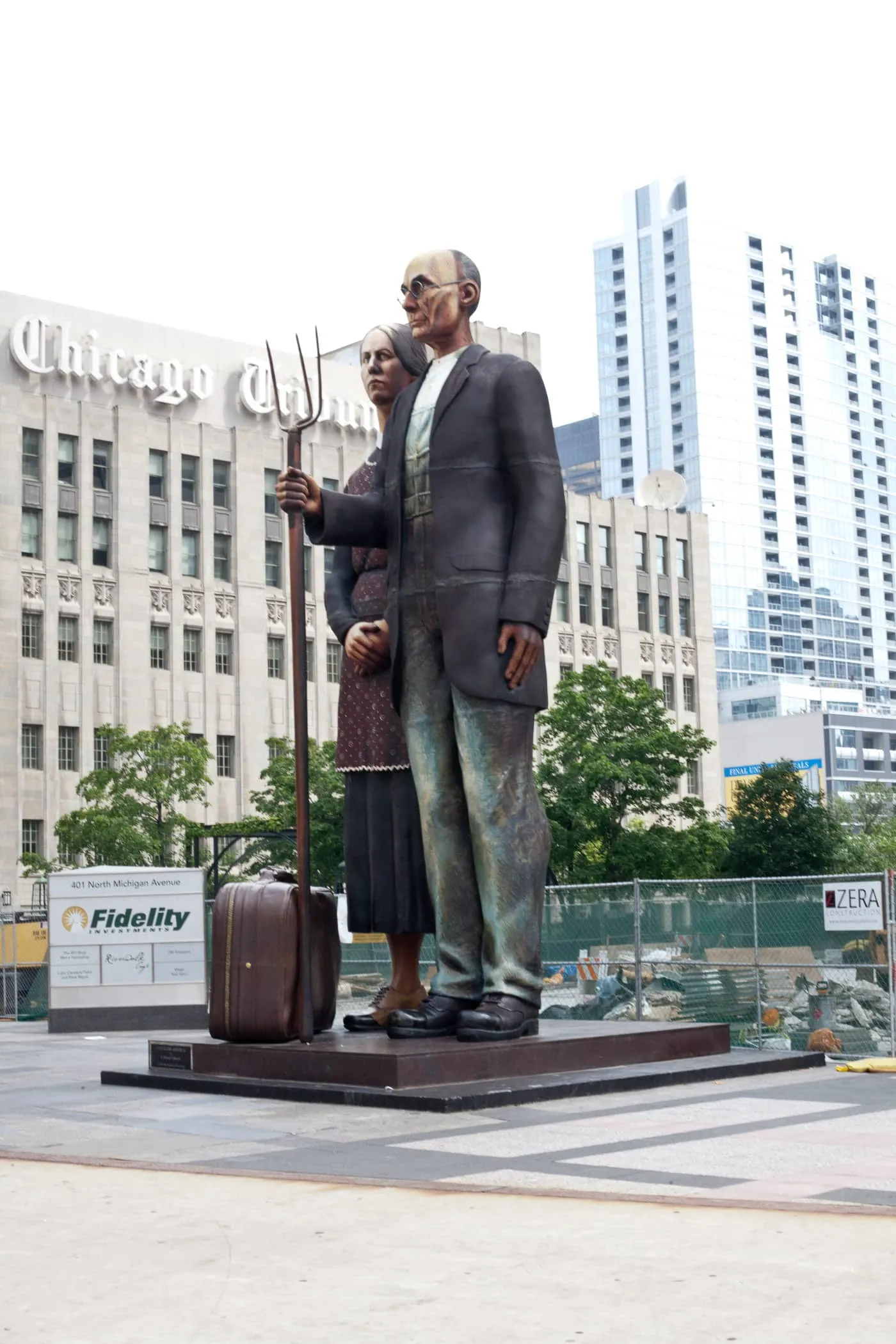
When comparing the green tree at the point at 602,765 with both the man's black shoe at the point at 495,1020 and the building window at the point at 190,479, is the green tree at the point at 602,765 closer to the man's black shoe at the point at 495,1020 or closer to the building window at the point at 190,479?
the building window at the point at 190,479

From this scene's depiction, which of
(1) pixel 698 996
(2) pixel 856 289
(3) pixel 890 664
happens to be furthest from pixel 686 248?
(1) pixel 698 996

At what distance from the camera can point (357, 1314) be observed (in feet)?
15.1

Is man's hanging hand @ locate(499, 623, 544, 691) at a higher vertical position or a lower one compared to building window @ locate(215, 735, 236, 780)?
lower

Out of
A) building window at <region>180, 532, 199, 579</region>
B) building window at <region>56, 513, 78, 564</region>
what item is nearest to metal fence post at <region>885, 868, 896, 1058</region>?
building window at <region>56, 513, 78, 564</region>

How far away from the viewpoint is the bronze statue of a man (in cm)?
1022

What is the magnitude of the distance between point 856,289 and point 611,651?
118 metres

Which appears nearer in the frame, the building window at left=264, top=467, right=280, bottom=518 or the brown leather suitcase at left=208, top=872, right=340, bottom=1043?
the brown leather suitcase at left=208, top=872, right=340, bottom=1043

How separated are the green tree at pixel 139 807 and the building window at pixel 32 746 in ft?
20.7

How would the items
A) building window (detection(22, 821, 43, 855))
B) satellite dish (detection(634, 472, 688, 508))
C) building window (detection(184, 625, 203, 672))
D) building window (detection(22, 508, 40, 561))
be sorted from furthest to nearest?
satellite dish (detection(634, 472, 688, 508)), building window (detection(184, 625, 203, 672)), building window (detection(22, 508, 40, 561)), building window (detection(22, 821, 43, 855))

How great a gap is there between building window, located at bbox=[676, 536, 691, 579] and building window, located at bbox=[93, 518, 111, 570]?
99.5 ft

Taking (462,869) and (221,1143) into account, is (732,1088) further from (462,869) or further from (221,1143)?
(221,1143)

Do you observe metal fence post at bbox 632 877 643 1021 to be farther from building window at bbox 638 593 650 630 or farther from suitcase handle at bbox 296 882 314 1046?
building window at bbox 638 593 650 630

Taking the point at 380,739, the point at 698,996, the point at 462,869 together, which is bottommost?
the point at 698,996

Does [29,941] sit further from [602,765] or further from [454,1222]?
[454,1222]
